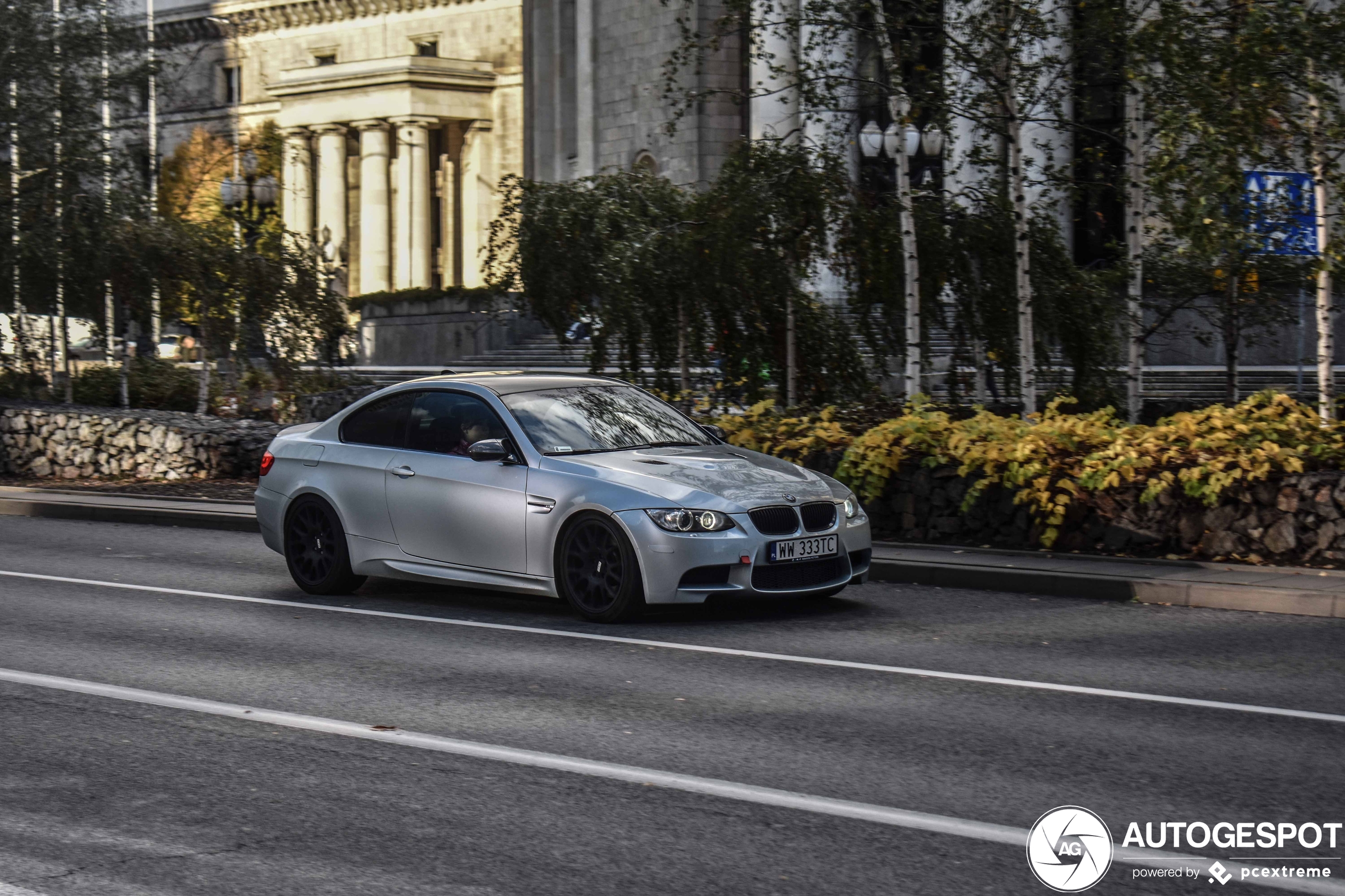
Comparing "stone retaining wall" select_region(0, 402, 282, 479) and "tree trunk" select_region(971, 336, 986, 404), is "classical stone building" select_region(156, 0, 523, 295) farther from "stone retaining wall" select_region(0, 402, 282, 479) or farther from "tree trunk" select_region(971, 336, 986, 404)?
"tree trunk" select_region(971, 336, 986, 404)

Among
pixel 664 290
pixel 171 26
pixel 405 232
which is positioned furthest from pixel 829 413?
pixel 171 26

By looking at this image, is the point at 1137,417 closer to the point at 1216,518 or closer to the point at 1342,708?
the point at 1216,518

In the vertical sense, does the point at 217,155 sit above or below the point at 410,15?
below

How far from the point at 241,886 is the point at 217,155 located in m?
78.5

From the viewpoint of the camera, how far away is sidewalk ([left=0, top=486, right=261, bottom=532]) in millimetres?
17000

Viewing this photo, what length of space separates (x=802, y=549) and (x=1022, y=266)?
6.93 meters

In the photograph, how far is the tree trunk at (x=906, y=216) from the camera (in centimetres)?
1565

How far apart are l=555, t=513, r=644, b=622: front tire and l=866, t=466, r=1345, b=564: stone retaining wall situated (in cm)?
396

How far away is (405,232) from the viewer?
75.0 metres

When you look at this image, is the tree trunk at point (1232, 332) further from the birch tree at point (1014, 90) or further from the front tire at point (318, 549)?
the front tire at point (318, 549)

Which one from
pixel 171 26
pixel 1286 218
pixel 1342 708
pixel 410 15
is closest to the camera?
pixel 1342 708

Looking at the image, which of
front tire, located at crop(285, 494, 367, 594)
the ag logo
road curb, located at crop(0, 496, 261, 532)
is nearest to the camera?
the ag logo

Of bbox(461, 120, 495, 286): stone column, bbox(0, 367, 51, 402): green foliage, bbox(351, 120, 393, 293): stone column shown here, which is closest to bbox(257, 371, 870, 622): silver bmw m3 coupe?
bbox(0, 367, 51, 402): green foliage

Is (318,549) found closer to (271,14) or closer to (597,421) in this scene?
(597,421)
